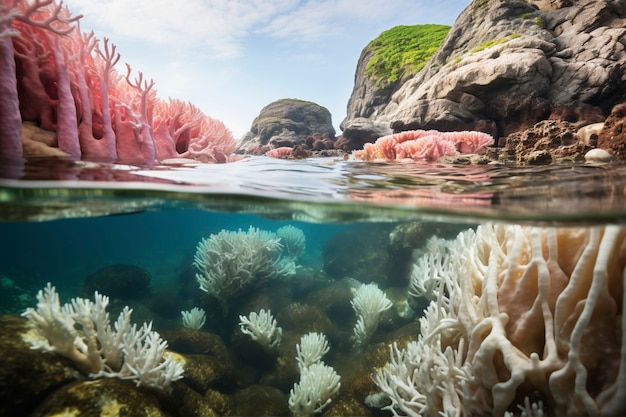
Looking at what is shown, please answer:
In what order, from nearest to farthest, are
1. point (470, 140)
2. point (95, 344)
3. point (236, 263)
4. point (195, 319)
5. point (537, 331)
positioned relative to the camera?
point (537, 331) → point (95, 344) → point (470, 140) → point (195, 319) → point (236, 263)

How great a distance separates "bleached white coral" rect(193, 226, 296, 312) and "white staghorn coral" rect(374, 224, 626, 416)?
570 centimetres

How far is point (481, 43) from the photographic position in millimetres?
12219

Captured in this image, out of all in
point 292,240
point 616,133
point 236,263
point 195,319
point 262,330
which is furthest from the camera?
point 292,240

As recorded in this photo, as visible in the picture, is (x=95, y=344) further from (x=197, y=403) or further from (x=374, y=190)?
(x=374, y=190)

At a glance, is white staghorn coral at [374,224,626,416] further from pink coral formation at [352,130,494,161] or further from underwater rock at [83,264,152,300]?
underwater rock at [83,264,152,300]

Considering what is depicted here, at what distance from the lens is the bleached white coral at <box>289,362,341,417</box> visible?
4.59 m

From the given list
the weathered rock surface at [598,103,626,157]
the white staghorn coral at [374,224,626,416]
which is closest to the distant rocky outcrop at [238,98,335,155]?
the weathered rock surface at [598,103,626,157]

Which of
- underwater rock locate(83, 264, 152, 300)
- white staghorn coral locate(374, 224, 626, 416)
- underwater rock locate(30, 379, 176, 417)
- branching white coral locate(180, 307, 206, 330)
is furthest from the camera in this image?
underwater rock locate(83, 264, 152, 300)

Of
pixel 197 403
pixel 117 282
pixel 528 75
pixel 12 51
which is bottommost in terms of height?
pixel 117 282

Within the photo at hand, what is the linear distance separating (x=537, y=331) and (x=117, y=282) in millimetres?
11927

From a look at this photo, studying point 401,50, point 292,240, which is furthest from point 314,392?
point 401,50

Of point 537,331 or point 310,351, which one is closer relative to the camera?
point 537,331

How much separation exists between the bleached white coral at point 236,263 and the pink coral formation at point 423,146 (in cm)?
377

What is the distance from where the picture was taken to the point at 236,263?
7.71m
